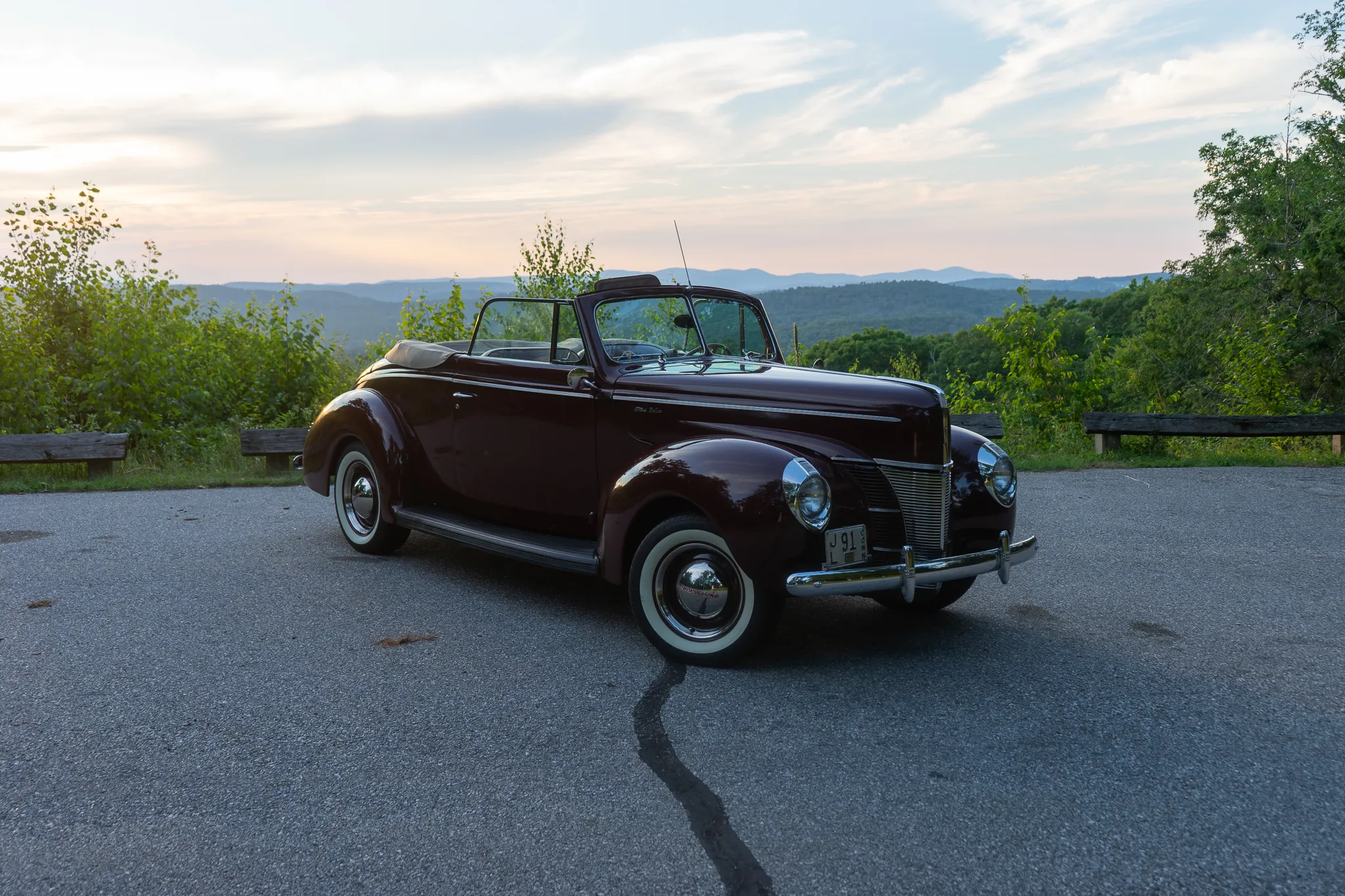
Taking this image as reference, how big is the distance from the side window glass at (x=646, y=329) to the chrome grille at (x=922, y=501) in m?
1.62

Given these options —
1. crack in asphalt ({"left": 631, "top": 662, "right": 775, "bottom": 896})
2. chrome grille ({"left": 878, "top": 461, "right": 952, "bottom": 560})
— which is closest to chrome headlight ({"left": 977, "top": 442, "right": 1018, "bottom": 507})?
chrome grille ({"left": 878, "top": 461, "right": 952, "bottom": 560})

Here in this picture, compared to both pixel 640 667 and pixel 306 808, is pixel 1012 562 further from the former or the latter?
pixel 306 808

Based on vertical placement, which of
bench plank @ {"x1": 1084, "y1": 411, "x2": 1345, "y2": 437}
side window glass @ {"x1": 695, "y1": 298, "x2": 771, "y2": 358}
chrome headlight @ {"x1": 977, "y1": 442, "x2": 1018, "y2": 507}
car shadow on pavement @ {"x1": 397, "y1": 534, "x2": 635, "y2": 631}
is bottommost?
Result: car shadow on pavement @ {"x1": 397, "y1": 534, "x2": 635, "y2": 631}

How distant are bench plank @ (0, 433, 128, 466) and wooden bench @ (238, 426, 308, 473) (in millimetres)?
1307

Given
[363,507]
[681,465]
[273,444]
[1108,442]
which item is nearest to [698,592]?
[681,465]

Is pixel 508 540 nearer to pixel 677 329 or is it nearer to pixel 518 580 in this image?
pixel 518 580

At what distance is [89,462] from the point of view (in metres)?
10.6

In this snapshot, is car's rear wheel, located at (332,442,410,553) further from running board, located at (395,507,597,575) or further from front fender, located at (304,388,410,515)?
running board, located at (395,507,597,575)

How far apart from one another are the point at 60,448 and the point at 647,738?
9330mm

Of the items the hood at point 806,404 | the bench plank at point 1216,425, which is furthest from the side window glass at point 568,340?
the bench plank at point 1216,425

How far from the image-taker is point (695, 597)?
14.0ft

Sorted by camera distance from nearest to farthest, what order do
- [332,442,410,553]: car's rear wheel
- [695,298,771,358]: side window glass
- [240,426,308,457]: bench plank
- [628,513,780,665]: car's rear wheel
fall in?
[628,513,780,665]: car's rear wheel → [695,298,771,358]: side window glass → [332,442,410,553]: car's rear wheel → [240,426,308,457]: bench plank

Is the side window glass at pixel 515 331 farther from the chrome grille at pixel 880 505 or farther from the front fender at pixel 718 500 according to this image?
the chrome grille at pixel 880 505

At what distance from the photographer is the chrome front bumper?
3873 millimetres
